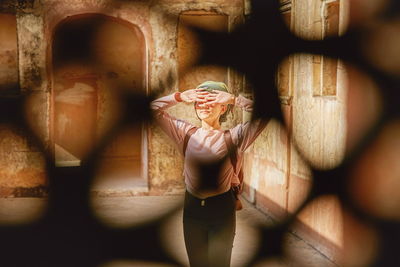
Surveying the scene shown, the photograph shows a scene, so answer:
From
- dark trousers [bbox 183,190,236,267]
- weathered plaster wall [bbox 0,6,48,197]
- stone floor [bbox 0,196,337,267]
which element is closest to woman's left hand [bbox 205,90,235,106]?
dark trousers [bbox 183,190,236,267]

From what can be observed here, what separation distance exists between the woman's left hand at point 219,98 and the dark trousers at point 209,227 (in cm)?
18

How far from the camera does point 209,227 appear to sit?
3.12ft

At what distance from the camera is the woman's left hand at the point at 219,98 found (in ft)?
2.79

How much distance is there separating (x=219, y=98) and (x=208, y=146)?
0.37 feet

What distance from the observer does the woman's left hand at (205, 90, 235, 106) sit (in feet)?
2.79

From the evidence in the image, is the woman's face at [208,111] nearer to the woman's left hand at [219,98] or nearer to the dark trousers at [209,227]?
the woman's left hand at [219,98]

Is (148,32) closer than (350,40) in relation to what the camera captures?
No

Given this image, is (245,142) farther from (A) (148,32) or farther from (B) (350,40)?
(A) (148,32)

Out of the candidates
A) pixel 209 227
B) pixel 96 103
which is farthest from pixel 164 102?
pixel 96 103

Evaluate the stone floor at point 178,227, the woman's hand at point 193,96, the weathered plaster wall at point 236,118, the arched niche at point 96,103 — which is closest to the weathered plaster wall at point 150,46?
the weathered plaster wall at point 236,118

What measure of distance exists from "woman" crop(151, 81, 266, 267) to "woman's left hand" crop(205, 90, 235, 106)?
0.02 m

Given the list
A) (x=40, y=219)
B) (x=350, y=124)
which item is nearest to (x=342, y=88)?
(x=350, y=124)

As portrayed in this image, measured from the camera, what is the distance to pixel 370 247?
47.7 inches

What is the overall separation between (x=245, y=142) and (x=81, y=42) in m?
0.35
